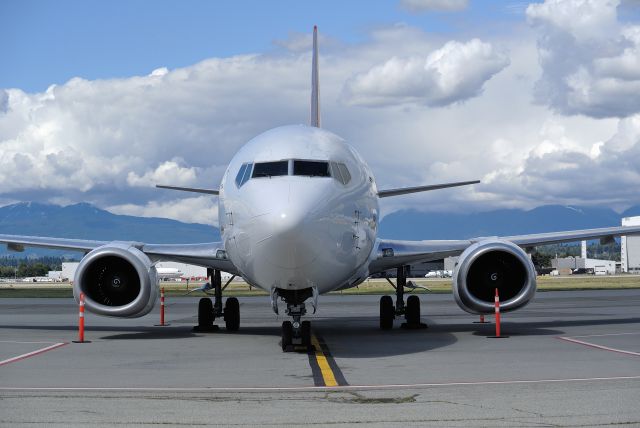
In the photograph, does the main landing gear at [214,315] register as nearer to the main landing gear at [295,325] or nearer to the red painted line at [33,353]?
the red painted line at [33,353]

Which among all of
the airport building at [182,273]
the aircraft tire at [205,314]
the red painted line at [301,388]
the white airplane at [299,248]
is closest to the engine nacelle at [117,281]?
the white airplane at [299,248]

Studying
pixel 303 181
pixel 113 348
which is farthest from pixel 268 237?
pixel 113 348

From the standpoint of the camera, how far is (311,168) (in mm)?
14625

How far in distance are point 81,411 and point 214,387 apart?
2.18 metres

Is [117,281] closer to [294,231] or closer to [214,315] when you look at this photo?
[214,315]

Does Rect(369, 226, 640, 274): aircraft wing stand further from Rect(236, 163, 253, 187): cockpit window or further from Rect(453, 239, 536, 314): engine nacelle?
Rect(236, 163, 253, 187): cockpit window

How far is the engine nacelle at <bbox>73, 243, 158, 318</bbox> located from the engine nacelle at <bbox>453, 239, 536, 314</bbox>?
6.15 m

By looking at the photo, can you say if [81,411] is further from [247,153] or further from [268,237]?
[247,153]

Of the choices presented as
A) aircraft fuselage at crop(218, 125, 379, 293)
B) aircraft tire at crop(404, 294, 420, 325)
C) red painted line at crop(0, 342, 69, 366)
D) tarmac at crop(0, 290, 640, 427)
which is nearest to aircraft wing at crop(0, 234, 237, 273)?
tarmac at crop(0, 290, 640, 427)

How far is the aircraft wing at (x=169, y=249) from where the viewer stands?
18.6 metres

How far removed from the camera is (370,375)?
37.6 ft

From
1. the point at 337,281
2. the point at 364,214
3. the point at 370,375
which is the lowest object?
the point at 370,375

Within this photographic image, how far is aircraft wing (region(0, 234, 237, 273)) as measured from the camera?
18641mm

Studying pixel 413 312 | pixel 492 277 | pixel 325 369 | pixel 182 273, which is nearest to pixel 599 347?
pixel 492 277
